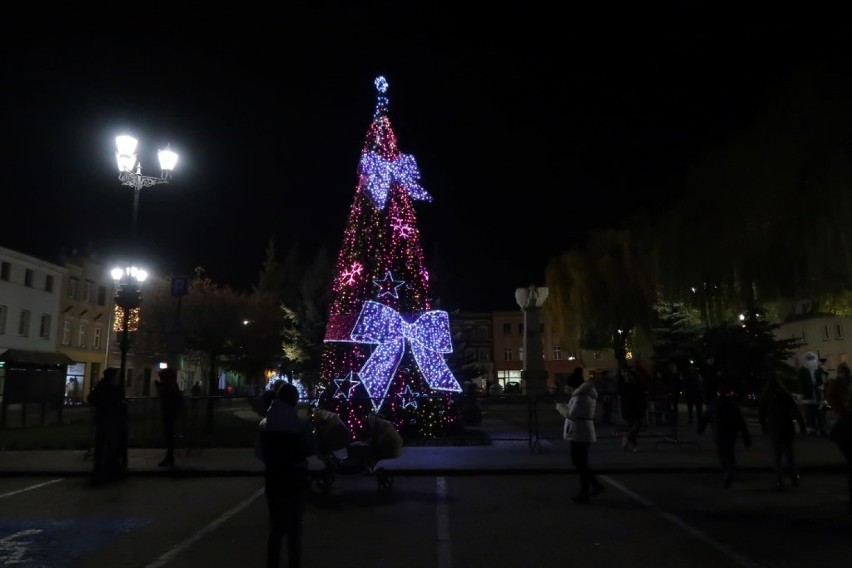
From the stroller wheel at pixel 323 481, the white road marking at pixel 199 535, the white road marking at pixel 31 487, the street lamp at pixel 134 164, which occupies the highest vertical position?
the street lamp at pixel 134 164

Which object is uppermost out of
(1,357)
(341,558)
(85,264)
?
(85,264)

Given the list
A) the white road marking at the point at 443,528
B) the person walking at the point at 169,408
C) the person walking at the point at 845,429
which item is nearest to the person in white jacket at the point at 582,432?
the white road marking at the point at 443,528

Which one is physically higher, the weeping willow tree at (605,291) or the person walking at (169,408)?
the weeping willow tree at (605,291)

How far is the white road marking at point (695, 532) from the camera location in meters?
6.65

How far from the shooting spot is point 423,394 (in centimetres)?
1695

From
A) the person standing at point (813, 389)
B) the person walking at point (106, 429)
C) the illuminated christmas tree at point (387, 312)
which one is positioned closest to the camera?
the person walking at point (106, 429)

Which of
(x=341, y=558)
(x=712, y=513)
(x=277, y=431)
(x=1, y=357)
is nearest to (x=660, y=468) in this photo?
(x=712, y=513)

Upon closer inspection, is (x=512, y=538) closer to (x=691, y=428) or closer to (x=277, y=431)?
(x=277, y=431)

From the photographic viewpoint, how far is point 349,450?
35.2 feet

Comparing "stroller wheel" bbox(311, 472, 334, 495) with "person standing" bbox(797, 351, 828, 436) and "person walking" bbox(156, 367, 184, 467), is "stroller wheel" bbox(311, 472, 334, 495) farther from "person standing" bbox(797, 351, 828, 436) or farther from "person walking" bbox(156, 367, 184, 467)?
"person standing" bbox(797, 351, 828, 436)

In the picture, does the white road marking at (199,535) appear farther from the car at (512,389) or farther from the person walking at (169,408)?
the car at (512,389)

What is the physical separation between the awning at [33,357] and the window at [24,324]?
47.1 inches

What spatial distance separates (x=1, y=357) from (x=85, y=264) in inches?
523

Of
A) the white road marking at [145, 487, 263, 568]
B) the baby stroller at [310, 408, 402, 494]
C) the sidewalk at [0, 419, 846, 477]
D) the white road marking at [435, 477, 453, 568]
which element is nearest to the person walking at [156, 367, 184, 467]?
the sidewalk at [0, 419, 846, 477]
